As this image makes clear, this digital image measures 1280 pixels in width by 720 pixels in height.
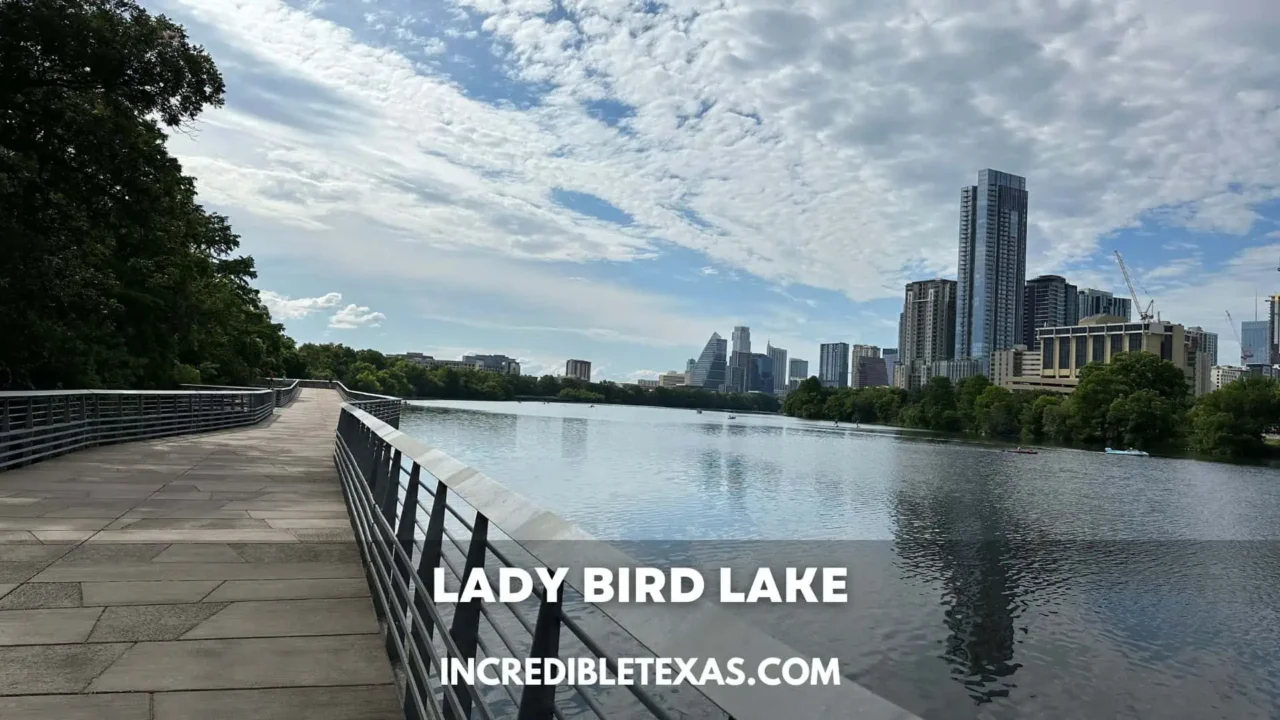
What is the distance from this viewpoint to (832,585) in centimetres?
2238

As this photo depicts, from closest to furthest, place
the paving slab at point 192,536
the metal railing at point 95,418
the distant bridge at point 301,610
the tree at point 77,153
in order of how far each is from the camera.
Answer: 1. the distant bridge at point 301,610
2. the paving slab at point 192,536
3. the metal railing at point 95,418
4. the tree at point 77,153

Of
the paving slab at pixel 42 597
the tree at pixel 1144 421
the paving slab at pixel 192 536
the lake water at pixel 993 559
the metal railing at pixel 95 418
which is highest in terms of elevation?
the tree at pixel 1144 421

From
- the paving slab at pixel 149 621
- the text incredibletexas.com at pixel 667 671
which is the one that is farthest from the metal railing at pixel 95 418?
the text incredibletexas.com at pixel 667 671

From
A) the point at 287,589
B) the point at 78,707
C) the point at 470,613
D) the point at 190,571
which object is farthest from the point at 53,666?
the point at 470,613

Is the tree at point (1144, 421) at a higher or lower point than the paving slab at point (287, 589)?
higher

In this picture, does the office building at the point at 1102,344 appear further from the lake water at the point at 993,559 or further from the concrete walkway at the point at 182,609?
the concrete walkway at the point at 182,609

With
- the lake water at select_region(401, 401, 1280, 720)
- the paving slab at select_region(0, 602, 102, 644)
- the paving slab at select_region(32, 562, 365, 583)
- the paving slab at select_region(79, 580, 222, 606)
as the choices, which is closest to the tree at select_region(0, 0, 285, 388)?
the lake water at select_region(401, 401, 1280, 720)

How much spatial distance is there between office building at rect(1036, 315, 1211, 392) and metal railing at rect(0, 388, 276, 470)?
168m

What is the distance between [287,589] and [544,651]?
447 cm

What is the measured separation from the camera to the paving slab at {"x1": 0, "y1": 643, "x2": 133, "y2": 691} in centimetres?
396

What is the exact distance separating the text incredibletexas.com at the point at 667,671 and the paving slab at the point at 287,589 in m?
3.35

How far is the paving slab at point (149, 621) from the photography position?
4.78 metres

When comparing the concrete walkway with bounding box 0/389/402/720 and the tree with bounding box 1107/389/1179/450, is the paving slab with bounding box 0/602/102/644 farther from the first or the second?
the tree with bounding box 1107/389/1179/450

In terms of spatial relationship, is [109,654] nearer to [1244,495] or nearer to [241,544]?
[241,544]
